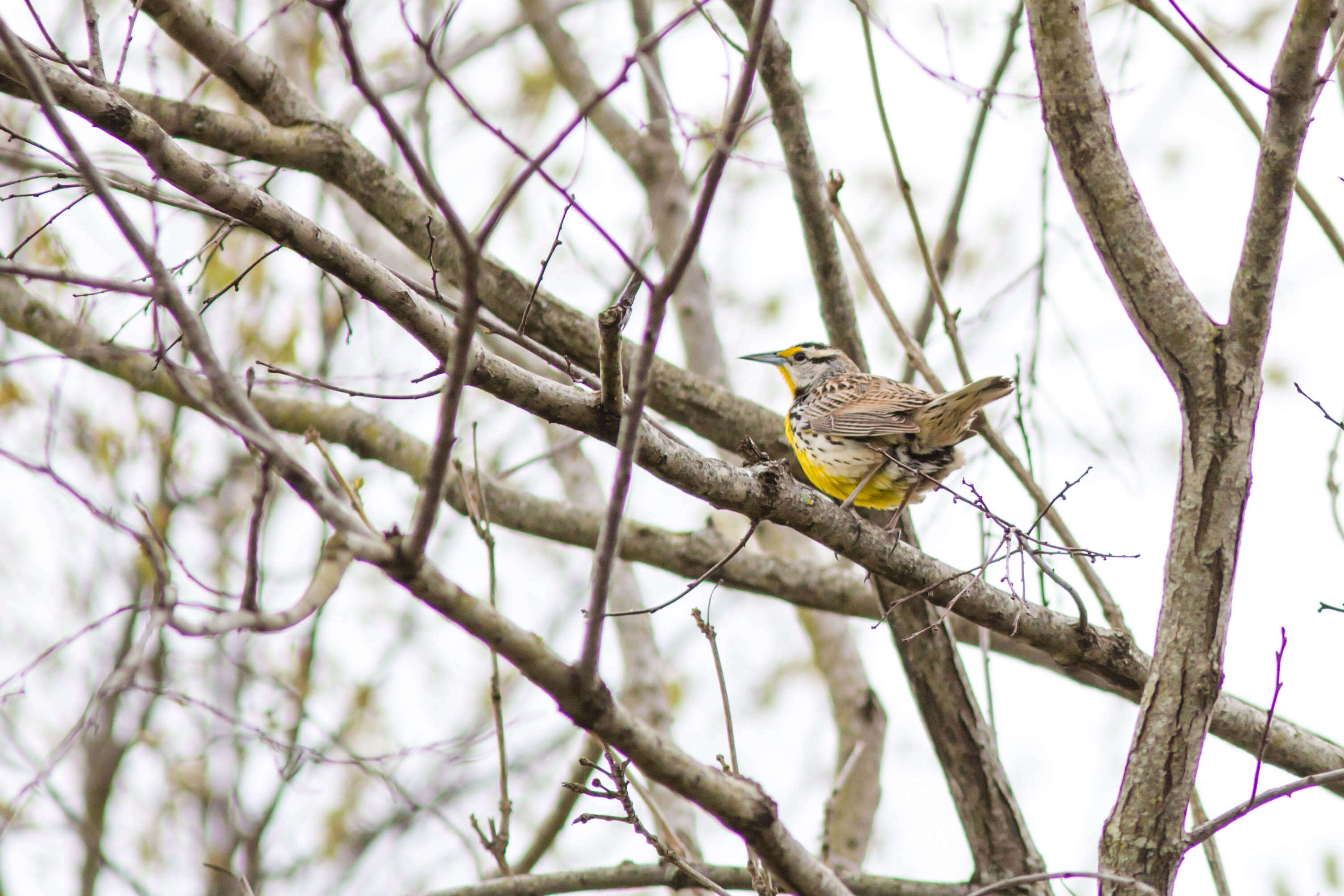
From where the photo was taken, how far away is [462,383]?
221 cm

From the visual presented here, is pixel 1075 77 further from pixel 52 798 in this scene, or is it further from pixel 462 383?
pixel 52 798

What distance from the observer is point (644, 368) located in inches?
92.0

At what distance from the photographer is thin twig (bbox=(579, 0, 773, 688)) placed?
2.19 meters

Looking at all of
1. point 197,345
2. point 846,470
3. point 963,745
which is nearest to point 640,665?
point 846,470

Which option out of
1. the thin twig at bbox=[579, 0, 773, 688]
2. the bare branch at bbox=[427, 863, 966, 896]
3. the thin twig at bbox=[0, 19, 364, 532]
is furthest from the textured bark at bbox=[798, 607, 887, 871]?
the thin twig at bbox=[0, 19, 364, 532]

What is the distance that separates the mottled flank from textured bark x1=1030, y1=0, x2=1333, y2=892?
1.77m

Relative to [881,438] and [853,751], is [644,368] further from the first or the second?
[853,751]

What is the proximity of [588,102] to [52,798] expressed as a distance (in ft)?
27.9

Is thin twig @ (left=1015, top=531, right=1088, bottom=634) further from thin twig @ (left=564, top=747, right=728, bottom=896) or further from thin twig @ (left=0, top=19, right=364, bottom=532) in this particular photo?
thin twig @ (left=0, top=19, right=364, bottom=532)

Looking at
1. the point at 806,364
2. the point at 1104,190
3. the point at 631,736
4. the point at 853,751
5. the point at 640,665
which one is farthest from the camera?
the point at 806,364

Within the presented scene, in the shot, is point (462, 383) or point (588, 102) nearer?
point (462, 383)

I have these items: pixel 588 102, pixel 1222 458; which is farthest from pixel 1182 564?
pixel 588 102

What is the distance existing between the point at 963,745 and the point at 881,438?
66.5 inches

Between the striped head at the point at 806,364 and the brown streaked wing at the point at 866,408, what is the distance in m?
1.18
